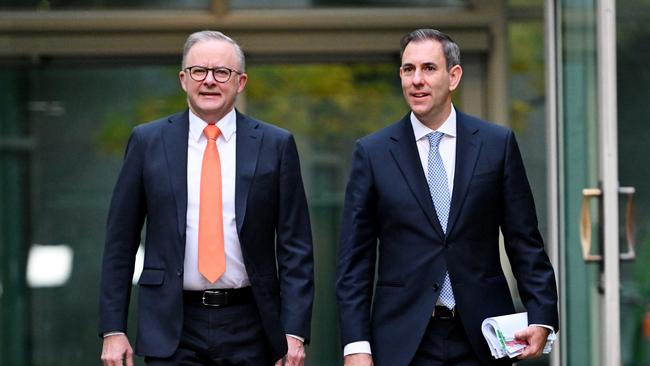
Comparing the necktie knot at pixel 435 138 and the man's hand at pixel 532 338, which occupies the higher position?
the necktie knot at pixel 435 138

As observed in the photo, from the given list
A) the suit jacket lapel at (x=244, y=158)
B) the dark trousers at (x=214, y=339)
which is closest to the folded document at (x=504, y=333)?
the dark trousers at (x=214, y=339)

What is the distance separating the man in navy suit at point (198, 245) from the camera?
5250mm

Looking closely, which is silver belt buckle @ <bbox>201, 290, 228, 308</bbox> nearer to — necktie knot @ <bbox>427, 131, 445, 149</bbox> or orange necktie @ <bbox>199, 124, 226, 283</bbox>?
orange necktie @ <bbox>199, 124, 226, 283</bbox>

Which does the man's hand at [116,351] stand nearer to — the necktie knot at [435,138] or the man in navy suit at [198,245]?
the man in navy suit at [198,245]

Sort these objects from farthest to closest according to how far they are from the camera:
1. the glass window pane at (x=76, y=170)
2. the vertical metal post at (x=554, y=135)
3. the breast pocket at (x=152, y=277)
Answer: the glass window pane at (x=76, y=170)
the vertical metal post at (x=554, y=135)
the breast pocket at (x=152, y=277)

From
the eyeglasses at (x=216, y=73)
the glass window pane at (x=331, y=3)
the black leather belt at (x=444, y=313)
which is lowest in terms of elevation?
the black leather belt at (x=444, y=313)

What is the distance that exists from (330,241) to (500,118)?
4.81 feet

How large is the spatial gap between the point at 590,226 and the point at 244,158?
2154 mm

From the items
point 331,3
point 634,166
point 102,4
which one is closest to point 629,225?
point 634,166

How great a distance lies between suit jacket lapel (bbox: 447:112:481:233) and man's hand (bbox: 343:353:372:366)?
0.55 m

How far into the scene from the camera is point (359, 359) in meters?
5.17

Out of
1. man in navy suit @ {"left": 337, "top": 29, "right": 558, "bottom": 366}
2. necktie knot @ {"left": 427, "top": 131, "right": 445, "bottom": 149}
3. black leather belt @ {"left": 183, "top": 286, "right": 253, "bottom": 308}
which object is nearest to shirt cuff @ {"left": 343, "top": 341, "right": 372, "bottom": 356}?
man in navy suit @ {"left": 337, "top": 29, "right": 558, "bottom": 366}

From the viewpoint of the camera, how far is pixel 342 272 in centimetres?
529

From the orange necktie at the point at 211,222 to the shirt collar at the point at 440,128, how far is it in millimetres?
751
